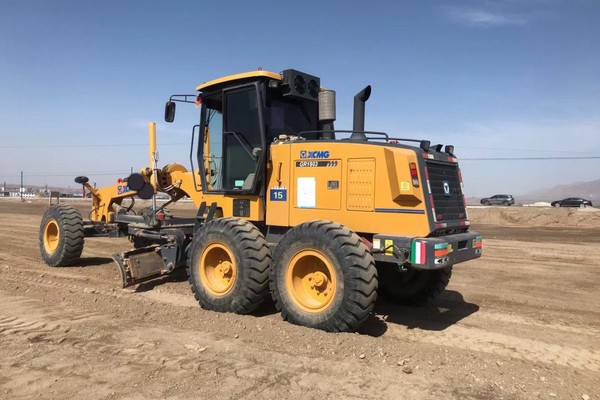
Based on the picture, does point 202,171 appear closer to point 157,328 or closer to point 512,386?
point 157,328

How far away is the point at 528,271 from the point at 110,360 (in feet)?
27.8

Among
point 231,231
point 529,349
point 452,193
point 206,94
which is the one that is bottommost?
point 529,349

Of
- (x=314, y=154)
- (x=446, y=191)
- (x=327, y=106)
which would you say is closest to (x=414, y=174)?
(x=446, y=191)

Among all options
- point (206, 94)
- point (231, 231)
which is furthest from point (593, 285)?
point (206, 94)

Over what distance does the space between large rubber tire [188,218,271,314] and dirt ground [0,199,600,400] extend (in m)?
0.21

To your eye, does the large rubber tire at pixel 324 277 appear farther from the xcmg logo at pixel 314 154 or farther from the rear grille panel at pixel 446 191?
the rear grille panel at pixel 446 191

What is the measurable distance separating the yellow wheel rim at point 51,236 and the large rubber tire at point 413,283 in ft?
23.0

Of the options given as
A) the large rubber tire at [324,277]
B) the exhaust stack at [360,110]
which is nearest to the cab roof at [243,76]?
the exhaust stack at [360,110]

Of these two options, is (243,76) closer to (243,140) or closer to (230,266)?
(243,140)

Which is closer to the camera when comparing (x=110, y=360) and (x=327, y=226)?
(x=110, y=360)

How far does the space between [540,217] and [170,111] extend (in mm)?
24649

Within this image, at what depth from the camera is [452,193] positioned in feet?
20.5

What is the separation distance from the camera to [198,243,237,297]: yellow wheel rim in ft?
21.2

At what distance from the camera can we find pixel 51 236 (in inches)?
405
